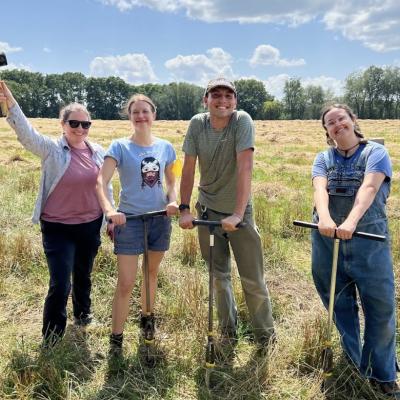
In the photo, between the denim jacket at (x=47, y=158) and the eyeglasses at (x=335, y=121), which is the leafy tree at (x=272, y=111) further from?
the eyeglasses at (x=335, y=121)

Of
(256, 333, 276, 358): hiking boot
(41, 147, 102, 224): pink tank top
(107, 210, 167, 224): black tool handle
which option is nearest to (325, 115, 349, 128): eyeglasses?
(107, 210, 167, 224): black tool handle

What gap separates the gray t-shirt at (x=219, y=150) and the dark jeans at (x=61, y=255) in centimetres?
113

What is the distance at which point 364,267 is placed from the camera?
314 centimetres

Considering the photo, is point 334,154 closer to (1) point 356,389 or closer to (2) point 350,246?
(2) point 350,246

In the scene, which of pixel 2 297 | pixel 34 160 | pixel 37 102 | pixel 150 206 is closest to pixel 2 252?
pixel 2 297

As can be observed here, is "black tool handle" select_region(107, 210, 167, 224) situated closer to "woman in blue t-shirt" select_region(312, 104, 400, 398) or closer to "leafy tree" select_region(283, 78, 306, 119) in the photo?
"woman in blue t-shirt" select_region(312, 104, 400, 398)

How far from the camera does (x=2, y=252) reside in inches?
211

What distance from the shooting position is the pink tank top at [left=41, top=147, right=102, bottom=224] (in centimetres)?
376

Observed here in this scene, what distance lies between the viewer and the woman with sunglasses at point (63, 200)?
3693 mm

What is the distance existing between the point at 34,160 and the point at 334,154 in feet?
41.3

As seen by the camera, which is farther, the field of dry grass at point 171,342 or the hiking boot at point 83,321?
the hiking boot at point 83,321

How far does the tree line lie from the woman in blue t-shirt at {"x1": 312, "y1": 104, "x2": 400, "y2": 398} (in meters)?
68.3

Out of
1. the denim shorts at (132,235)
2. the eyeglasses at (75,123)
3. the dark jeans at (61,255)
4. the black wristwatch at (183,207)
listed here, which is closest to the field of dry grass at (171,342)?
the dark jeans at (61,255)

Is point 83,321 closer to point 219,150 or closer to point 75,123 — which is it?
point 75,123
